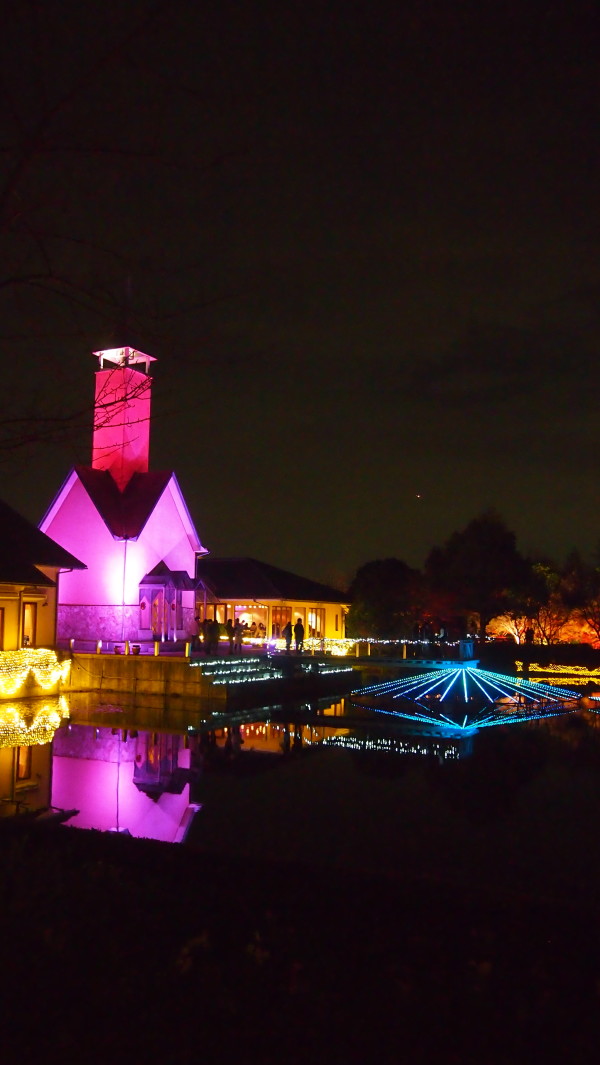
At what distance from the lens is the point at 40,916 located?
17.1 feet

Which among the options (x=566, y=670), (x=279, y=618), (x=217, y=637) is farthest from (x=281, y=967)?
(x=566, y=670)

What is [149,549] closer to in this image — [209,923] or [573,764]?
[573,764]

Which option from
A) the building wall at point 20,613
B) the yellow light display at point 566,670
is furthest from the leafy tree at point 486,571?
the building wall at point 20,613

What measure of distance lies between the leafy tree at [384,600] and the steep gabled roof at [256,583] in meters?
11.2

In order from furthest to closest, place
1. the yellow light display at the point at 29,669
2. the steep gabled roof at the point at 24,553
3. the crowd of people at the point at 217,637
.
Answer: the crowd of people at the point at 217,637, the steep gabled roof at the point at 24,553, the yellow light display at the point at 29,669

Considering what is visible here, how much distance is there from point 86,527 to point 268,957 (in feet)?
93.3

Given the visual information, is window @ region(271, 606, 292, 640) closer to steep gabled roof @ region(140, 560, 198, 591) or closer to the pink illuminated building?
the pink illuminated building

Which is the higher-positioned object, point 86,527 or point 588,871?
point 86,527

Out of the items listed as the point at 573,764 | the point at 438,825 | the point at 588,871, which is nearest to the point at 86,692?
the point at 573,764

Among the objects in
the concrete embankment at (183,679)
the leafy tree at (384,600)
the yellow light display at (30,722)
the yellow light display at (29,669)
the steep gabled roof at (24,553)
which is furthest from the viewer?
the leafy tree at (384,600)

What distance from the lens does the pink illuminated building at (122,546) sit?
31.2 m

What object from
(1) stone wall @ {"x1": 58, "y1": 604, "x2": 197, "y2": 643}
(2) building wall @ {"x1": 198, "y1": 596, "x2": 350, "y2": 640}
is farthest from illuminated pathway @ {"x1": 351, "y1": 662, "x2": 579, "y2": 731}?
(2) building wall @ {"x1": 198, "y1": 596, "x2": 350, "y2": 640}

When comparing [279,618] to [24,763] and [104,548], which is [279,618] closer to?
[104,548]

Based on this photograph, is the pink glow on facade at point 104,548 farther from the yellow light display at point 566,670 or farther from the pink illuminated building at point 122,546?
the yellow light display at point 566,670
